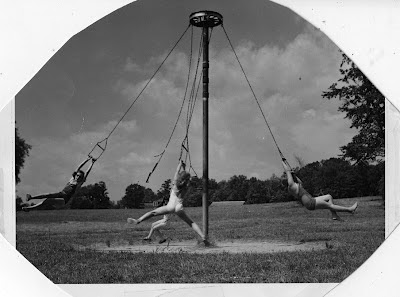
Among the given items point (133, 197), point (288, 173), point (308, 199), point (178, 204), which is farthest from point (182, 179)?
point (308, 199)

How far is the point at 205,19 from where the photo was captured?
2.80m

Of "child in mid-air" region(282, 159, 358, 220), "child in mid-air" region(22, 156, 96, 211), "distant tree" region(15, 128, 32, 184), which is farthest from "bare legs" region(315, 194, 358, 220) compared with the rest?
"distant tree" region(15, 128, 32, 184)

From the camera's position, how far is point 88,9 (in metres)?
2.78

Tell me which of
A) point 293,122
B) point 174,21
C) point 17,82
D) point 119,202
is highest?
point 174,21

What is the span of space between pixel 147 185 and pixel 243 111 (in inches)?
23.5

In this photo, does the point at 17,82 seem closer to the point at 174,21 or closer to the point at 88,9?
the point at 88,9

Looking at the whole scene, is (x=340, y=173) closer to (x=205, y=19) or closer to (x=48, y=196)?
(x=205, y=19)

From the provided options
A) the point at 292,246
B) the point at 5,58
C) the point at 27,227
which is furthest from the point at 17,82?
the point at 292,246

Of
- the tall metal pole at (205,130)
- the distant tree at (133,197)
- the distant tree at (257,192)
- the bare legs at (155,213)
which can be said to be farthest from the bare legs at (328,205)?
the distant tree at (133,197)

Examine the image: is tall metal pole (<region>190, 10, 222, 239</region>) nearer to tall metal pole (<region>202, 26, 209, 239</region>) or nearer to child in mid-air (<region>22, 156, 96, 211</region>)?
tall metal pole (<region>202, 26, 209, 239</region>)

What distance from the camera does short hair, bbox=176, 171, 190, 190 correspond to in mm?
2838

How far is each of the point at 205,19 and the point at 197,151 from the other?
65 centimetres

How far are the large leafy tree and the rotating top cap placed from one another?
0.63 m

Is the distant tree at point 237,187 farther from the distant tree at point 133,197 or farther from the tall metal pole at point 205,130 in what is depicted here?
the distant tree at point 133,197
